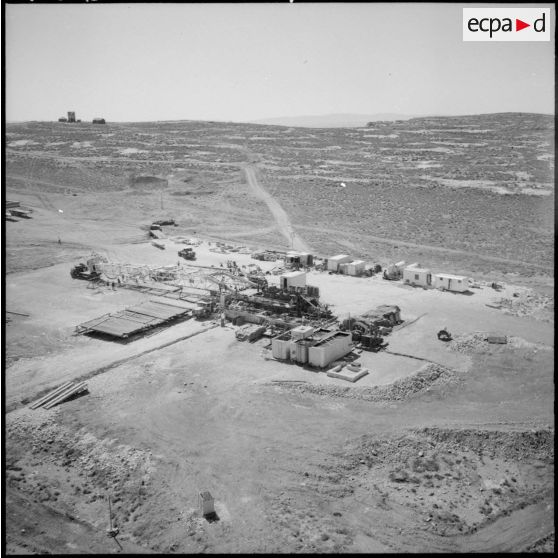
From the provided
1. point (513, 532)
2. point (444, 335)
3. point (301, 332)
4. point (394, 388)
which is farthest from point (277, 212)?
point (513, 532)

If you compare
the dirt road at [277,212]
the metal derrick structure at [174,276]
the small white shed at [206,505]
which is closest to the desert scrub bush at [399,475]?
the small white shed at [206,505]

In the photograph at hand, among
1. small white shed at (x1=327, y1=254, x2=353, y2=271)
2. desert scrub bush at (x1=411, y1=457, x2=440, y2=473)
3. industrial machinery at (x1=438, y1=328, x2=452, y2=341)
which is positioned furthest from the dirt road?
desert scrub bush at (x1=411, y1=457, x2=440, y2=473)

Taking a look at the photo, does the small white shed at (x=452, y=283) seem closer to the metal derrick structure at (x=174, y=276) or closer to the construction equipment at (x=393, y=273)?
the construction equipment at (x=393, y=273)

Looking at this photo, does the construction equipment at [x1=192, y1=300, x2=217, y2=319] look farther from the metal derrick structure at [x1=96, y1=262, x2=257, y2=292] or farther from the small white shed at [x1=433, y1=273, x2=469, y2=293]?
the small white shed at [x1=433, y1=273, x2=469, y2=293]

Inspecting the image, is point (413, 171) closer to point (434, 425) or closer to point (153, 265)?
point (153, 265)

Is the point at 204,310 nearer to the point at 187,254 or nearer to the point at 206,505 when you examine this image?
the point at 187,254

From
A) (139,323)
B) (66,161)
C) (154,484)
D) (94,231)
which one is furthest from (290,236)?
(66,161)
